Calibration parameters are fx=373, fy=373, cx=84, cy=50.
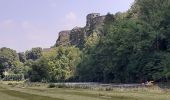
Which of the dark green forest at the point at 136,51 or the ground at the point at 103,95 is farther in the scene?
the dark green forest at the point at 136,51

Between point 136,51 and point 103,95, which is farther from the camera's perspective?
point 136,51

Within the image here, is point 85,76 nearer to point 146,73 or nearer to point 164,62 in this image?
point 146,73

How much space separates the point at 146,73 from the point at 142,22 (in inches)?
618

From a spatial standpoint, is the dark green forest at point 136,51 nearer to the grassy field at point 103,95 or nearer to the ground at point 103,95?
the grassy field at point 103,95

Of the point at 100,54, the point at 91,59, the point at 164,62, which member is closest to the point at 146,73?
the point at 164,62

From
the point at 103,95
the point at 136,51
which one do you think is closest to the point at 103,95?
the point at 103,95

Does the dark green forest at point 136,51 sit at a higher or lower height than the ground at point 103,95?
higher

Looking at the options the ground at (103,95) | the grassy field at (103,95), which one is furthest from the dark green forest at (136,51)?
the ground at (103,95)

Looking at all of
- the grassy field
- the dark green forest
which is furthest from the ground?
the dark green forest

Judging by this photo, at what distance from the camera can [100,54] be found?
127 metres

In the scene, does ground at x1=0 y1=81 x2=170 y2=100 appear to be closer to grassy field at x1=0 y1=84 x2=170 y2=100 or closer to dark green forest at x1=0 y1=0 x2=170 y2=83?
grassy field at x1=0 y1=84 x2=170 y2=100

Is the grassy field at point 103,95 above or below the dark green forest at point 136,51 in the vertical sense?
below

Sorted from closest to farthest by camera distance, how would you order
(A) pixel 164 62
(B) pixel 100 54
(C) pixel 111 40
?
(A) pixel 164 62 → (C) pixel 111 40 → (B) pixel 100 54

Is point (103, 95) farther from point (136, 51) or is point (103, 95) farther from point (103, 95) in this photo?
point (136, 51)
